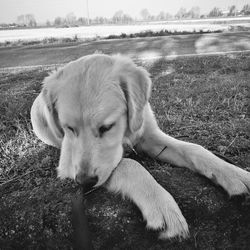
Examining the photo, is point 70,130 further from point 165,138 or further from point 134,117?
point 165,138

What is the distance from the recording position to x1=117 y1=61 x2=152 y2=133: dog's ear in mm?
2830

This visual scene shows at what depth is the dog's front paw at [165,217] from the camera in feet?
6.75

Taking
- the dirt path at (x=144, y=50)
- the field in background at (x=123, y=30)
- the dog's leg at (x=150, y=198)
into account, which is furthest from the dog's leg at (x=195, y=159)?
the field in background at (x=123, y=30)

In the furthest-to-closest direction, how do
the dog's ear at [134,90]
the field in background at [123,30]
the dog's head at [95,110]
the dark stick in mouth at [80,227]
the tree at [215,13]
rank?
1. the tree at [215,13]
2. the field in background at [123,30]
3. the dog's ear at [134,90]
4. the dog's head at [95,110]
5. the dark stick in mouth at [80,227]

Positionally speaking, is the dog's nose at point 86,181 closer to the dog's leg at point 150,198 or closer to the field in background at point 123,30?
the dog's leg at point 150,198

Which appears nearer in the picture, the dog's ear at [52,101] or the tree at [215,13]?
the dog's ear at [52,101]

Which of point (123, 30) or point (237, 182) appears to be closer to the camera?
point (237, 182)

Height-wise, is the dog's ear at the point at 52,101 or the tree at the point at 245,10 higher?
the dog's ear at the point at 52,101

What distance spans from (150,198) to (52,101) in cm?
133

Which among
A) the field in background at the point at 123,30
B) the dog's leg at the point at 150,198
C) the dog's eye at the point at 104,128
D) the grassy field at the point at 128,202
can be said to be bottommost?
the field in background at the point at 123,30

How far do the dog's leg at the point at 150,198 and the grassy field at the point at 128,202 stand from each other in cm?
7

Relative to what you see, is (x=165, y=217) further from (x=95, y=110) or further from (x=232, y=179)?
(x=95, y=110)

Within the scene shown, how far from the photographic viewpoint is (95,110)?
255 cm

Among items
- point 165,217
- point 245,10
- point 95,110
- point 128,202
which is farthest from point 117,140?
point 245,10
